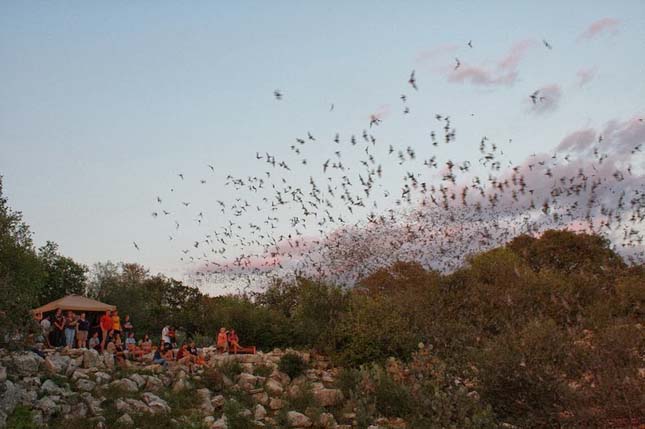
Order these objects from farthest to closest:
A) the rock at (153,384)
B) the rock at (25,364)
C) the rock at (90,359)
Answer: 1. the rock at (90,359)
2. the rock at (153,384)
3. the rock at (25,364)

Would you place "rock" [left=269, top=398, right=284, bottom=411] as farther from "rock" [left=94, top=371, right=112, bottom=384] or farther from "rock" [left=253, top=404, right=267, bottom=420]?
"rock" [left=94, top=371, right=112, bottom=384]

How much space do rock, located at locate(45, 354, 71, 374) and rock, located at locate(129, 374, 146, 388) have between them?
247 cm

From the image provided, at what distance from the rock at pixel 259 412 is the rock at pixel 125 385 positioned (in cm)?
448

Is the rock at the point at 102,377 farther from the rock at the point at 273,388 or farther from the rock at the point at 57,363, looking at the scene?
the rock at the point at 273,388

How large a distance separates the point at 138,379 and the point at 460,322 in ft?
54.0

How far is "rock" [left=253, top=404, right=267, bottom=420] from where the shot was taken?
25.0m

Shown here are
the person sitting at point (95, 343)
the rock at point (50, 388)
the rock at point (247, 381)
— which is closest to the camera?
the rock at point (50, 388)

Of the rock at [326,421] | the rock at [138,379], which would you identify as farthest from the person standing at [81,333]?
the rock at [326,421]

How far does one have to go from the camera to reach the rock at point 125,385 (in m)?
24.5

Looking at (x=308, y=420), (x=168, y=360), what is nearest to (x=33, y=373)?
(x=168, y=360)

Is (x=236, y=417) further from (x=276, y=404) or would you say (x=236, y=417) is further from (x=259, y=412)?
(x=276, y=404)

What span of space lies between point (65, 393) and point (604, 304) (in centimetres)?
3456

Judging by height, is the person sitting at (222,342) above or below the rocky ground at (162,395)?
above

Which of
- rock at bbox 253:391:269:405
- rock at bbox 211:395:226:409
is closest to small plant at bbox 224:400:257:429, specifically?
rock at bbox 211:395:226:409
